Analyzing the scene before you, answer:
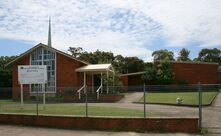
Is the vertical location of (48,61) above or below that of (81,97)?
above

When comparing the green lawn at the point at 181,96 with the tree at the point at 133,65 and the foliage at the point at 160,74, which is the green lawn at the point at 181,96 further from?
the tree at the point at 133,65

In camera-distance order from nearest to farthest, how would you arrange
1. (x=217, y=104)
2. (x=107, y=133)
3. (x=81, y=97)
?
1. (x=107, y=133)
2. (x=217, y=104)
3. (x=81, y=97)

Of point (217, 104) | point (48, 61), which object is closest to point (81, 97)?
point (48, 61)

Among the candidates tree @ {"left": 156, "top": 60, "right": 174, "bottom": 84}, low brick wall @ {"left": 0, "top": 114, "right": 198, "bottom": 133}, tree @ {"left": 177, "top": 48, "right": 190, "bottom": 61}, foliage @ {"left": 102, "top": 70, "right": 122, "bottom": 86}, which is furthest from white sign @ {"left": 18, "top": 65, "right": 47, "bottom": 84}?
tree @ {"left": 177, "top": 48, "right": 190, "bottom": 61}

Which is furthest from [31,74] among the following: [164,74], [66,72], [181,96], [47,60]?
[164,74]

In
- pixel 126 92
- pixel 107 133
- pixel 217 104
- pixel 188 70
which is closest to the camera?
pixel 107 133

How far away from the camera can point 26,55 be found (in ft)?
131

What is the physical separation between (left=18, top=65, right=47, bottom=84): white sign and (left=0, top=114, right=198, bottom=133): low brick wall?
640 centimetres

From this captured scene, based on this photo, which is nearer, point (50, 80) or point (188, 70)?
point (50, 80)

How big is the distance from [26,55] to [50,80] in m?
3.81

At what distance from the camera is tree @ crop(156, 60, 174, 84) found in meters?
47.7

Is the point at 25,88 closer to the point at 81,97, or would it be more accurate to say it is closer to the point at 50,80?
the point at 50,80

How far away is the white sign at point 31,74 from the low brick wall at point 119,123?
640 cm

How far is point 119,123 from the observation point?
52.6 ft
